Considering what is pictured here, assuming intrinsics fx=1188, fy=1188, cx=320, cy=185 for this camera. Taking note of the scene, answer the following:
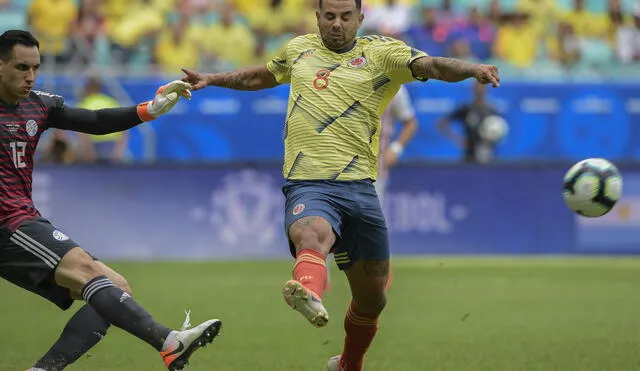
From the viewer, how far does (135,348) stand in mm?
9570

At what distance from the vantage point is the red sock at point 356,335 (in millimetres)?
7805

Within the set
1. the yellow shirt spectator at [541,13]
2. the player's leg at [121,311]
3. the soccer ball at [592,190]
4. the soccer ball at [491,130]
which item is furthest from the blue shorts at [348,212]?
the yellow shirt spectator at [541,13]

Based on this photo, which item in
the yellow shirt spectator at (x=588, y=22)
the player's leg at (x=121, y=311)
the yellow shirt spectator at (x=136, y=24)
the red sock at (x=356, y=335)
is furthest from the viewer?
the yellow shirt spectator at (x=588, y=22)

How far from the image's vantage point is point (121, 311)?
22.3 ft

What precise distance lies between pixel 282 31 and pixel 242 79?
14.6 m

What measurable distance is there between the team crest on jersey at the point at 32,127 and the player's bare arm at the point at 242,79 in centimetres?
122

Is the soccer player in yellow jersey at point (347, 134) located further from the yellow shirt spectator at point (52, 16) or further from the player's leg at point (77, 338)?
the yellow shirt spectator at point (52, 16)

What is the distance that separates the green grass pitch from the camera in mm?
8727

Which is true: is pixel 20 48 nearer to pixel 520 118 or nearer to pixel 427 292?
pixel 427 292

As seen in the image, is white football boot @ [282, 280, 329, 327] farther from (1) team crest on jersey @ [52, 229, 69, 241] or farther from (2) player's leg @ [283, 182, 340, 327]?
(1) team crest on jersey @ [52, 229, 69, 241]

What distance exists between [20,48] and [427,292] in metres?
7.73

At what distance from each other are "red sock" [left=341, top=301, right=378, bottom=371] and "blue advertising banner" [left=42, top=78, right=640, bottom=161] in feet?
40.9

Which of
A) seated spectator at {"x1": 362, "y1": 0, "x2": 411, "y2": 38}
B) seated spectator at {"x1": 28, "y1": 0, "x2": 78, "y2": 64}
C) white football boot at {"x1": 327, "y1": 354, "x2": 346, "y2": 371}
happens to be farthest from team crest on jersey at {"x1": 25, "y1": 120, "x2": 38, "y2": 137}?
seated spectator at {"x1": 362, "y1": 0, "x2": 411, "y2": 38}

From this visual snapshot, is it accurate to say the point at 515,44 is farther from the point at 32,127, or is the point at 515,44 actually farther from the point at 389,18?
the point at 32,127
